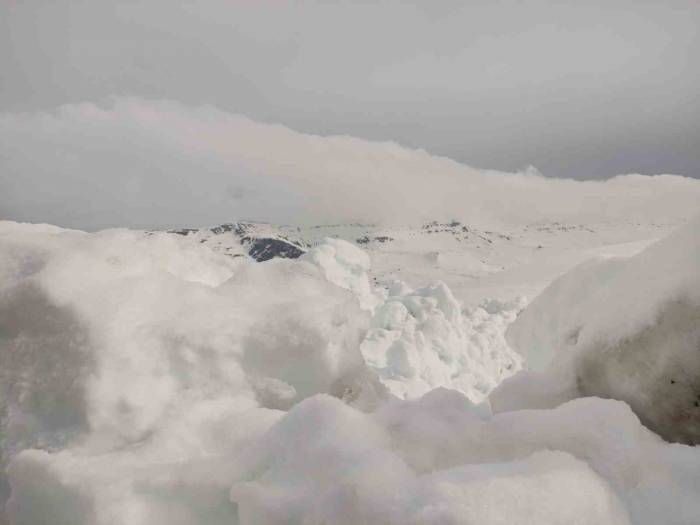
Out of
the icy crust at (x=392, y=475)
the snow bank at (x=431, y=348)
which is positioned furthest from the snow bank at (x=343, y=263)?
the icy crust at (x=392, y=475)

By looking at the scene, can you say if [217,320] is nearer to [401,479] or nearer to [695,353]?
[401,479]

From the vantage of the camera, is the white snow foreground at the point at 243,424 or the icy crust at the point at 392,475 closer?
the icy crust at the point at 392,475

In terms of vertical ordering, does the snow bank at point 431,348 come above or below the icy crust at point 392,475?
below

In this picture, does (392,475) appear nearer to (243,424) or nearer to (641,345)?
(243,424)

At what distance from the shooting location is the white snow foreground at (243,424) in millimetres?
2014

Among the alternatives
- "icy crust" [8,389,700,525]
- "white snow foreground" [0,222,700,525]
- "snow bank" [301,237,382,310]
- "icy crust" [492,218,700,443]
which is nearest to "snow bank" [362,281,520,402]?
"snow bank" [301,237,382,310]

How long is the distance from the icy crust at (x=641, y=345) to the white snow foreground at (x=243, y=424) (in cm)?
48

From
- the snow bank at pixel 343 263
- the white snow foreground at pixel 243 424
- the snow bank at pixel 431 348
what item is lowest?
the snow bank at pixel 431 348

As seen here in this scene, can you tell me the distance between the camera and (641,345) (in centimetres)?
321

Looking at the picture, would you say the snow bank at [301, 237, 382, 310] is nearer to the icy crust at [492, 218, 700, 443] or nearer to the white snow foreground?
the icy crust at [492, 218, 700, 443]

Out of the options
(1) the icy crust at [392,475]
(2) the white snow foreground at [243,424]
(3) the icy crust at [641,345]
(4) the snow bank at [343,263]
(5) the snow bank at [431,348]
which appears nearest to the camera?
(1) the icy crust at [392,475]

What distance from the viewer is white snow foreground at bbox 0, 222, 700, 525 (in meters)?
2.01

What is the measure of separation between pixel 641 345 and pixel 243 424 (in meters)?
2.43

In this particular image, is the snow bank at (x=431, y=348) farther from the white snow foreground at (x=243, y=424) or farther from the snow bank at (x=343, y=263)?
the white snow foreground at (x=243, y=424)
